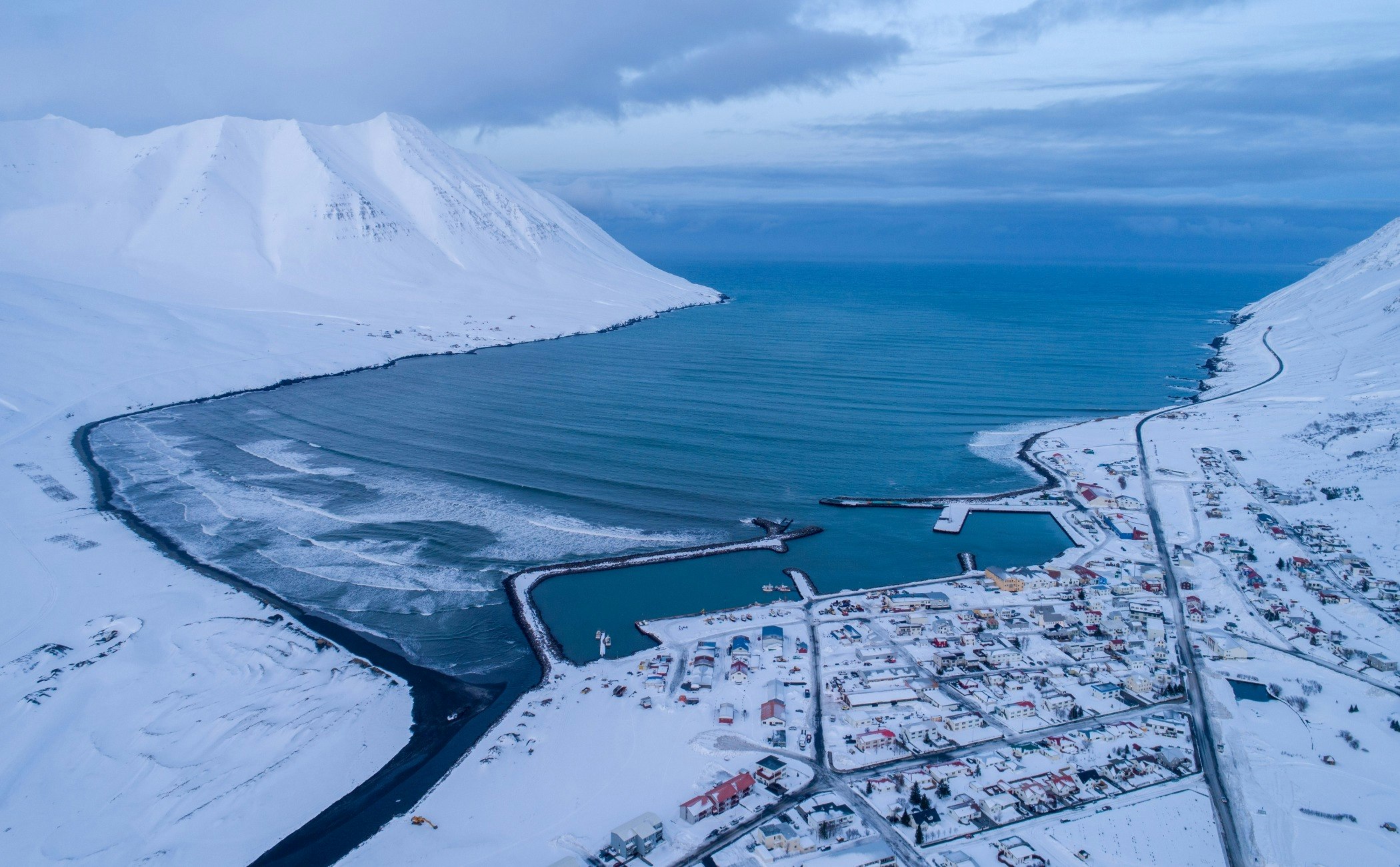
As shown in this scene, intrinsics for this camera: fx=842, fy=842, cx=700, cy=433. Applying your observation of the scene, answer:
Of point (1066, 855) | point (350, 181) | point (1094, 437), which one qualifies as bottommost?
point (1066, 855)

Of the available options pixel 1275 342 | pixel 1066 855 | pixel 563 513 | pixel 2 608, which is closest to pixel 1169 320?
pixel 1275 342

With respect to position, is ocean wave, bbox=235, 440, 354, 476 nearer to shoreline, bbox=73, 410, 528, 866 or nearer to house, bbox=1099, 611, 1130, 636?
shoreline, bbox=73, 410, 528, 866

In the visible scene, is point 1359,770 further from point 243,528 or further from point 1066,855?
point 243,528

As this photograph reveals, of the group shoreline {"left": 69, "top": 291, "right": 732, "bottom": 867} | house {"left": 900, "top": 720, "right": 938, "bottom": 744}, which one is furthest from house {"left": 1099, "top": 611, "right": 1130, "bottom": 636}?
shoreline {"left": 69, "top": 291, "right": 732, "bottom": 867}

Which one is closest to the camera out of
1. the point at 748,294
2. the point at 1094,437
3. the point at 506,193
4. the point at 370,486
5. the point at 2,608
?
the point at 2,608

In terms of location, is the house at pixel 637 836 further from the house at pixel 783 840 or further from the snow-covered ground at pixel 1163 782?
the house at pixel 783 840

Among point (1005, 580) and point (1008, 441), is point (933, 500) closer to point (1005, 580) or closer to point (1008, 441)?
point (1005, 580)

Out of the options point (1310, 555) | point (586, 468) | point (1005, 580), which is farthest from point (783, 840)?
point (586, 468)
